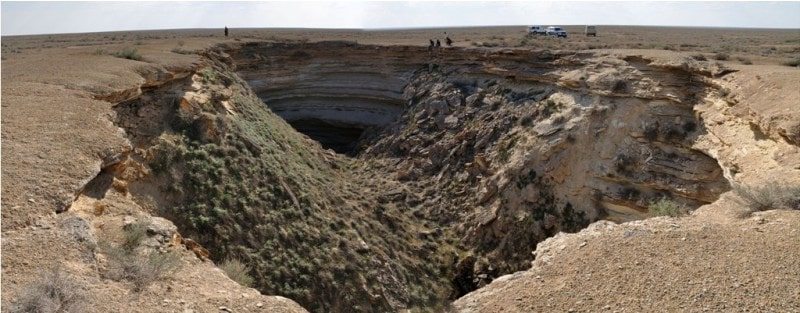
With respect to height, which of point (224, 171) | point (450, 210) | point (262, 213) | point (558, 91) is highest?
point (558, 91)

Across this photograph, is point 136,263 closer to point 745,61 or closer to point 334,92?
point 745,61

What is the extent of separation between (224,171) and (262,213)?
1334 millimetres

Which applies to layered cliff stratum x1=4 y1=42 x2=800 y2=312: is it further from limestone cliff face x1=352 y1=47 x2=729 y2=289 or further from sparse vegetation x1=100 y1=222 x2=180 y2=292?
→ sparse vegetation x1=100 y1=222 x2=180 y2=292

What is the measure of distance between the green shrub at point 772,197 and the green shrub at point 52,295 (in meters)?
8.64

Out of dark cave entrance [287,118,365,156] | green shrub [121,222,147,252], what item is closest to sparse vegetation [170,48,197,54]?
dark cave entrance [287,118,365,156]

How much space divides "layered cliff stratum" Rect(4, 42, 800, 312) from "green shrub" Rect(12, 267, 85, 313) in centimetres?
225

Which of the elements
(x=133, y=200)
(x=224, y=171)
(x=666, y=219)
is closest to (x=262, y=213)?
(x=224, y=171)

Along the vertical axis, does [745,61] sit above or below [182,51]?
below

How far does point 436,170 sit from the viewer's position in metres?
20.1

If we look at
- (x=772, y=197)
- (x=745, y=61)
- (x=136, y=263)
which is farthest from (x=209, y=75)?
(x=745, y=61)

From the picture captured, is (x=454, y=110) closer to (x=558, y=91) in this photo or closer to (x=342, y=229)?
(x=558, y=91)

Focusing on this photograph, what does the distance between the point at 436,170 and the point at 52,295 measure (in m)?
15.7

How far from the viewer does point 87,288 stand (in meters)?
5.64

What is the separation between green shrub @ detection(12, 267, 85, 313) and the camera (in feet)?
16.1
